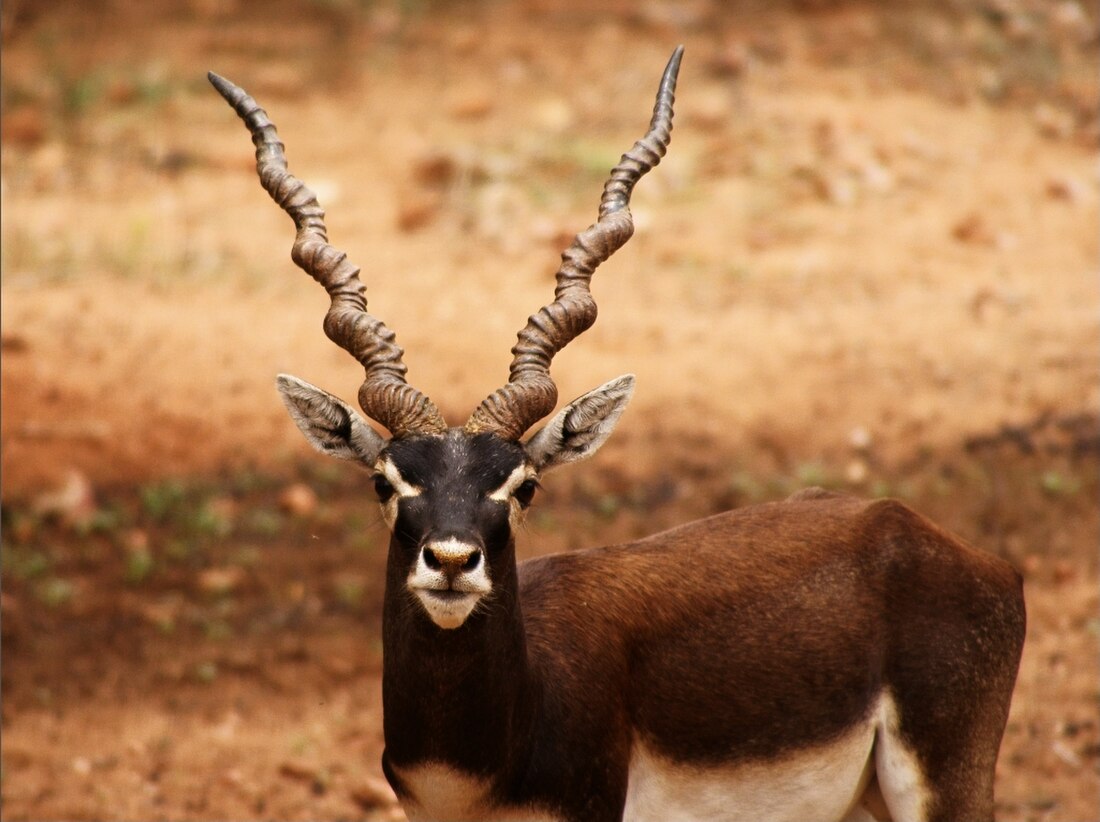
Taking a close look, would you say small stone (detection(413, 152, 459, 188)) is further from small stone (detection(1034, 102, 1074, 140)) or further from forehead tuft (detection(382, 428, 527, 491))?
forehead tuft (detection(382, 428, 527, 491))

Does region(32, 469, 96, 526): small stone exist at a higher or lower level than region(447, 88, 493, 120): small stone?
lower

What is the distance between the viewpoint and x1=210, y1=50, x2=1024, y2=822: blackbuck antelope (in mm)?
6012

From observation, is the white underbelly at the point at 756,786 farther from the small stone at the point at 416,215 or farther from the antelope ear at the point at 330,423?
the small stone at the point at 416,215

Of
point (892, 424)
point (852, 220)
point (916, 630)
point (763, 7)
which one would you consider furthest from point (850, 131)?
point (916, 630)

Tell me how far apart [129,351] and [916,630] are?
7527 mm

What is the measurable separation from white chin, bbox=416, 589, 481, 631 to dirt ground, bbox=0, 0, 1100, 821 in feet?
12.0

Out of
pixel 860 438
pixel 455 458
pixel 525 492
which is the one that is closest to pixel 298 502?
pixel 860 438

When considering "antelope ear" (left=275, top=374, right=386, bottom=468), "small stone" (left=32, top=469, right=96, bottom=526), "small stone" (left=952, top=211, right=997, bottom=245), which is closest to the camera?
"antelope ear" (left=275, top=374, right=386, bottom=468)

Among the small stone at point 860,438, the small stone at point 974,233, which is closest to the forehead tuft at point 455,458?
the small stone at point 860,438

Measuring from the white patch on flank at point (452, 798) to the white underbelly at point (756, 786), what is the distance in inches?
22.8

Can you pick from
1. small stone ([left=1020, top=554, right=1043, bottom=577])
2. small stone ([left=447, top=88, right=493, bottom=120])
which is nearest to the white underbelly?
small stone ([left=1020, top=554, right=1043, bottom=577])

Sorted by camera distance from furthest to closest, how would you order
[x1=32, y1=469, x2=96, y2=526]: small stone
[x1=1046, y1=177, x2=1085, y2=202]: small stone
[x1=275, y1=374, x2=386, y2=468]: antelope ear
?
1. [x1=1046, y1=177, x2=1085, y2=202]: small stone
2. [x1=32, y1=469, x2=96, y2=526]: small stone
3. [x1=275, y1=374, x2=386, y2=468]: antelope ear

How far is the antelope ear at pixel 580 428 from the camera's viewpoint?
6.34m

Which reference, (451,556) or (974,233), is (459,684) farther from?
(974,233)
